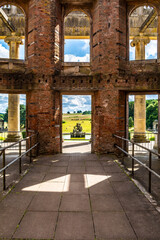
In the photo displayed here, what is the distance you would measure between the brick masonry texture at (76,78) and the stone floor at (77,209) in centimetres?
300

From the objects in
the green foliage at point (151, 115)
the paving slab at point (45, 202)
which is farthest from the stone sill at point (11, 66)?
the green foliage at point (151, 115)

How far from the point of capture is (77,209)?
3.08 m

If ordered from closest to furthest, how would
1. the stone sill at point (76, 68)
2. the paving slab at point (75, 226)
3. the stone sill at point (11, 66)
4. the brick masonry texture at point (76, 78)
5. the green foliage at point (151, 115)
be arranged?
the paving slab at point (75, 226) → the brick masonry texture at point (76, 78) → the stone sill at point (11, 66) → the stone sill at point (76, 68) → the green foliage at point (151, 115)

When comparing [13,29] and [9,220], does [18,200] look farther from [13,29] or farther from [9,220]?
[13,29]

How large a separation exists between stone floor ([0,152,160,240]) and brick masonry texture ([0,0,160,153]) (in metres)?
3.00

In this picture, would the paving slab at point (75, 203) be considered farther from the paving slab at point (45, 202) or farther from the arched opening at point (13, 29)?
the arched opening at point (13, 29)

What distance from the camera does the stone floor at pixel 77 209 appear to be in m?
2.45

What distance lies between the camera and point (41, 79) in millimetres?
7629

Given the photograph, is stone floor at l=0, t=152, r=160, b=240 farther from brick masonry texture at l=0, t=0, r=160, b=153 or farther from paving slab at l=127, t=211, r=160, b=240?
brick masonry texture at l=0, t=0, r=160, b=153

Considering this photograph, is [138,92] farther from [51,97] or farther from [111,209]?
[111,209]

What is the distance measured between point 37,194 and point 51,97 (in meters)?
4.95

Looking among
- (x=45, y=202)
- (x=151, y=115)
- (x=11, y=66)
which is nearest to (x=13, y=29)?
(x=11, y=66)

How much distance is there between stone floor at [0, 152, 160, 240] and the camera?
2445 mm

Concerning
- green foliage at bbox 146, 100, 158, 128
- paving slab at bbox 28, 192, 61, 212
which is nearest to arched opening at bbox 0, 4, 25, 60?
paving slab at bbox 28, 192, 61, 212
